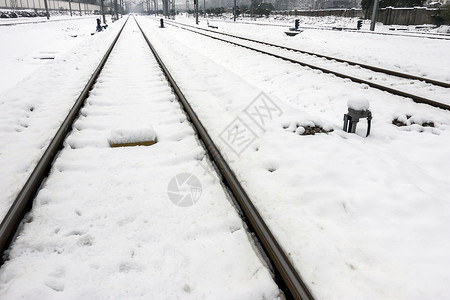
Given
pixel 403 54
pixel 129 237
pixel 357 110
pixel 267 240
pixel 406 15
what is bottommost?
pixel 129 237

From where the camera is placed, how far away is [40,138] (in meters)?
4.72

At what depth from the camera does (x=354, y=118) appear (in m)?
4.96

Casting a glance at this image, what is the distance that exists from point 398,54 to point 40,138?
1433 centimetres

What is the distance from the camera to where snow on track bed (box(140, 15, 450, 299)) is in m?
2.35

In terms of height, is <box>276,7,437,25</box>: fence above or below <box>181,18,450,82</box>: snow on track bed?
above

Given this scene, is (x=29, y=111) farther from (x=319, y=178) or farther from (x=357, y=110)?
(x=357, y=110)

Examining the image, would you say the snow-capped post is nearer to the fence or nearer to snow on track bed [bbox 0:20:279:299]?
snow on track bed [bbox 0:20:279:299]

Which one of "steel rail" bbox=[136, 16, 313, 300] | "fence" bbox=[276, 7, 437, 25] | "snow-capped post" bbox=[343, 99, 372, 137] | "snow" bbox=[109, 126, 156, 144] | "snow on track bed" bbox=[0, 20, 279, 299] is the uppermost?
"fence" bbox=[276, 7, 437, 25]

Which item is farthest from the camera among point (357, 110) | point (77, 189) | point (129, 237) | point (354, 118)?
point (354, 118)

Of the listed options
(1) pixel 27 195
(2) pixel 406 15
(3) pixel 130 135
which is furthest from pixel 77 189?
(2) pixel 406 15

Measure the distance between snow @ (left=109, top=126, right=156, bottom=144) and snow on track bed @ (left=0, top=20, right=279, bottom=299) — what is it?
0.13m

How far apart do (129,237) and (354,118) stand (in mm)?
3939

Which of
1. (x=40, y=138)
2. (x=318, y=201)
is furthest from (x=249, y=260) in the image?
(x=40, y=138)

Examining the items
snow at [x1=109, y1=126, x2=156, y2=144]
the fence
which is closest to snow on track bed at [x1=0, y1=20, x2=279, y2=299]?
snow at [x1=109, y1=126, x2=156, y2=144]
